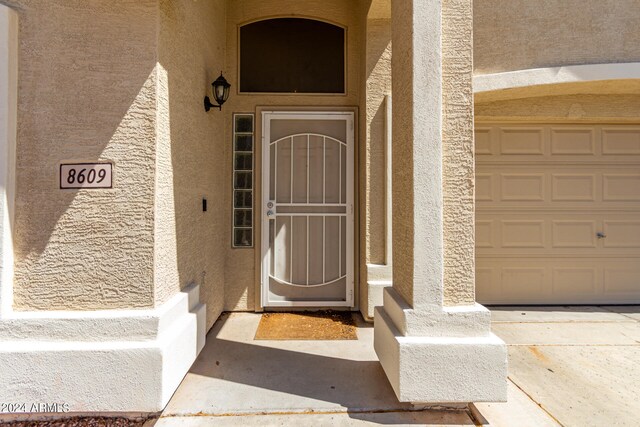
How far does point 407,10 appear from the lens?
2582 mm

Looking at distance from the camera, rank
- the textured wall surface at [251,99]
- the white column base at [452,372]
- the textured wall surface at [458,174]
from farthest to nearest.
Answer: the textured wall surface at [251,99] → the textured wall surface at [458,174] → the white column base at [452,372]

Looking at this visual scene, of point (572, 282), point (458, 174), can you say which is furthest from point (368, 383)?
point (572, 282)

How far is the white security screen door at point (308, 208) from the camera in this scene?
176 inches

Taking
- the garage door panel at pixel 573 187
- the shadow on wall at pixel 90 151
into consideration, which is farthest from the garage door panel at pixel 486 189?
the shadow on wall at pixel 90 151

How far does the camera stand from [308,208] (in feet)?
14.8

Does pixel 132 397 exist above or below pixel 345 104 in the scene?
below

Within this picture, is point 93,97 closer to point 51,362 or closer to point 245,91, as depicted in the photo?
point 51,362

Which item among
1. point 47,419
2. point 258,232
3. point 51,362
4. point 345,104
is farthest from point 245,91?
point 47,419

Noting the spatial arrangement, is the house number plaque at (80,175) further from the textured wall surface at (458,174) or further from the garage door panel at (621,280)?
the garage door panel at (621,280)

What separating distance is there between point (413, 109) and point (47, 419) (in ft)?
11.1

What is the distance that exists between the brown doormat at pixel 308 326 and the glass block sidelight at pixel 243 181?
3.50 feet

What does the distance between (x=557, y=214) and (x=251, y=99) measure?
4.64 metres

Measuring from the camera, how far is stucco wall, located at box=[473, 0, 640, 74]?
413 cm

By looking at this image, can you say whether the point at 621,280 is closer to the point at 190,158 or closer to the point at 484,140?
the point at 484,140
